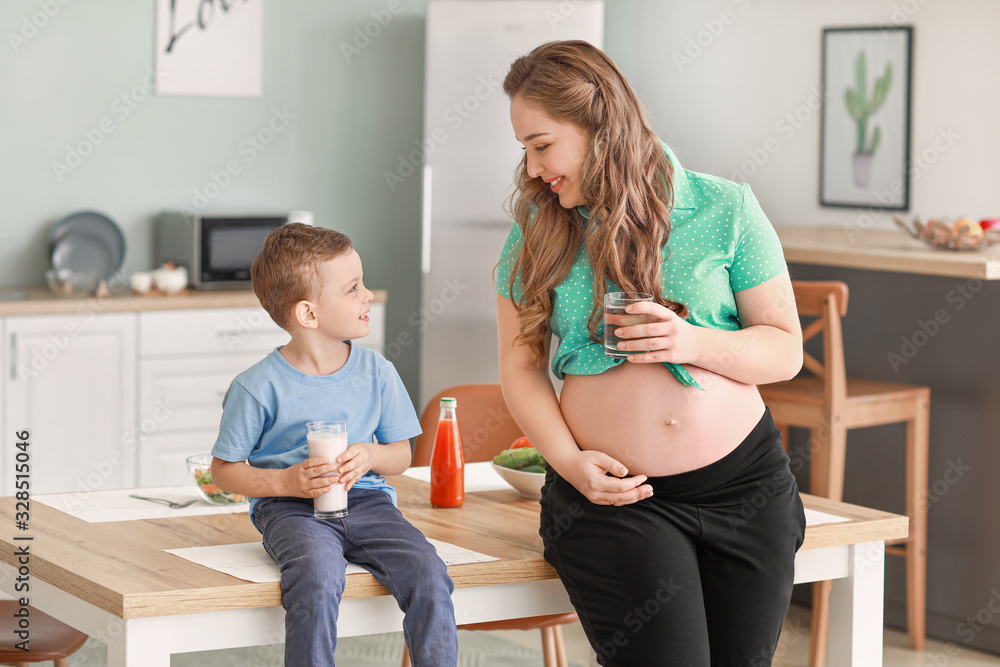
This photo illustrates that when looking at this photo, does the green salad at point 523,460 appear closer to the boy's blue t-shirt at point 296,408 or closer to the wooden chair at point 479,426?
the boy's blue t-shirt at point 296,408

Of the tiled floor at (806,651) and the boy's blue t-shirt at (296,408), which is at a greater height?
the boy's blue t-shirt at (296,408)

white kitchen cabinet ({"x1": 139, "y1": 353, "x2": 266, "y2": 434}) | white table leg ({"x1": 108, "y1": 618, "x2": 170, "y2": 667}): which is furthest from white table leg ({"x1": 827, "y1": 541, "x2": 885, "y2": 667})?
white kitchen cabinet ({"x1": 139, "y1": 353, "x2": 266, "y2": 434})

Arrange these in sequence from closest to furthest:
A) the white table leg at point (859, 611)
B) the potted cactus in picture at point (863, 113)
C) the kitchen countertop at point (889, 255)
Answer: the white table leg at point (859, 611) → the kitchen countertop at point (889, 255) → the potted cactus in picture at point (863, 113)

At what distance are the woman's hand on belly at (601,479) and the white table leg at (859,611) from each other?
52 centimetres

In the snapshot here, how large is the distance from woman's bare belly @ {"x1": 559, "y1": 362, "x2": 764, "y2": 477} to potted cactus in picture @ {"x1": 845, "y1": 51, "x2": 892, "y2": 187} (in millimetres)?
3431

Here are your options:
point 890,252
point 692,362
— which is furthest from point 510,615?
point 890,252

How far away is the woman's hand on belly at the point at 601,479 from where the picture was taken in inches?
67.1

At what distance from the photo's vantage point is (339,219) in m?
5.17

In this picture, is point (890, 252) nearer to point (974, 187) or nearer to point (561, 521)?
point (974, 187)

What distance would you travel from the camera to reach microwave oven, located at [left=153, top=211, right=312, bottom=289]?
176 inches

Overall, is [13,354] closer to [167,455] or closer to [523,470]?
[167,455]

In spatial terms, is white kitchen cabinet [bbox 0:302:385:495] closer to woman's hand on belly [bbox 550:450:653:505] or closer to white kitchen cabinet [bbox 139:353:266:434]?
white kitchen cabinet [bbox 139:353:266:434]

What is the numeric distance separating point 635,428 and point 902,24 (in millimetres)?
3583

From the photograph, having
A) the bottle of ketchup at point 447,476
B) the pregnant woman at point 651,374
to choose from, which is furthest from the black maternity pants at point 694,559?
the bottle of ketchup at point 447,476
